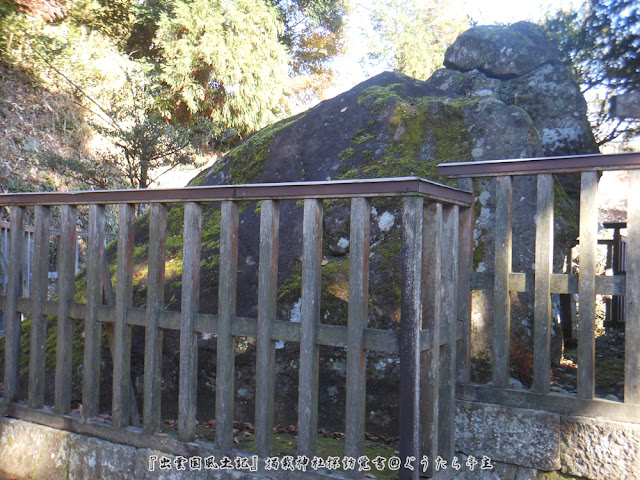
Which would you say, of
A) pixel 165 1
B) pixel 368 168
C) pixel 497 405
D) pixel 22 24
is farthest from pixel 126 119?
pixel 497 405

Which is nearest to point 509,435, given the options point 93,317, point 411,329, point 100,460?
point 411,329

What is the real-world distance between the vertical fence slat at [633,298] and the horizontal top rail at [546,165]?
0.09 metres

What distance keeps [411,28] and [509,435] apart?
25070 mm

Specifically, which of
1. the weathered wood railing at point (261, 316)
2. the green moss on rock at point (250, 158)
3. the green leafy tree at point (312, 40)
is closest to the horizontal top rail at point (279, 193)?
the weathered wood railing at point (261, 316)

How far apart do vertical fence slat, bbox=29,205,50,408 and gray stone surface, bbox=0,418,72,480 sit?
0.20 m

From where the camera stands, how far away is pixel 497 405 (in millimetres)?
3213

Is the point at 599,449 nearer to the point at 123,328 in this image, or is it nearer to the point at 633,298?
the point at 633,298

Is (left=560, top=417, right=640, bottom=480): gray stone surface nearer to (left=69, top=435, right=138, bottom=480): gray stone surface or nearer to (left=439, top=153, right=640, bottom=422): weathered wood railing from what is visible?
(left=439, top=153, right=640, bottom=422): weathered wood railing

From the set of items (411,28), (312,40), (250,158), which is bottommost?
(250,158)

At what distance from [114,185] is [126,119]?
194cm

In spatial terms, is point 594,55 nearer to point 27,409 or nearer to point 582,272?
point 582,272

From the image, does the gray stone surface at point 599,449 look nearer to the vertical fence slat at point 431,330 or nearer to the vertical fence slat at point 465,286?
the vertical fence slat at point 465,286

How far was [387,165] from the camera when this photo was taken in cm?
447

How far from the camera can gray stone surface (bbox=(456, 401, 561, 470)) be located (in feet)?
10.0
